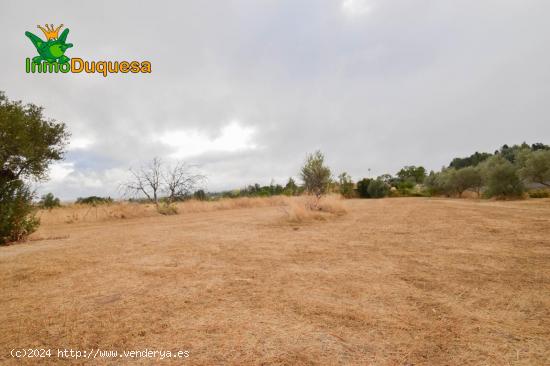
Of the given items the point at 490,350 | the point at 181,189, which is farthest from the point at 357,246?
the point at 181,189

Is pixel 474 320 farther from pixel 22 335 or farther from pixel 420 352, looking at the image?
pixel 22 335

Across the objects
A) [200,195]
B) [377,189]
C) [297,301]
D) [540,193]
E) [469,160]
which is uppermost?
[469,160]

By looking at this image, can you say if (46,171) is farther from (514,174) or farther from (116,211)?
(514,174)

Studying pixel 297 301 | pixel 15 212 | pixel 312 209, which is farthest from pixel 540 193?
pixel 15 212

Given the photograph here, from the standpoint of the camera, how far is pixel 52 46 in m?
9.70

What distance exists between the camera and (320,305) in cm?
303

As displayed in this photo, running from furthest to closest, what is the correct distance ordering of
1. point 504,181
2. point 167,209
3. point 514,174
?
point 504,181, point 514,174, point 167,209

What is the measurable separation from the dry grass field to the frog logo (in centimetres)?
685

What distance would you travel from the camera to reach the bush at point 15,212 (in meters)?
8.09

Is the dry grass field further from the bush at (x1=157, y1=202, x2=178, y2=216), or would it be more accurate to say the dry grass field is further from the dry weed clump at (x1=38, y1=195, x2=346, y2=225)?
the bush at (x1=157, y1=202, x2=178, y2=216)

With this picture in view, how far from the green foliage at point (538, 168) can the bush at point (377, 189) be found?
1338 cm

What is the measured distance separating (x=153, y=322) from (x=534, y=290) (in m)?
3.88

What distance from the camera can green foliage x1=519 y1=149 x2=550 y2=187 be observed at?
16453 millimetres

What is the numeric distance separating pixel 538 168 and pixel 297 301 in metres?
19.7
